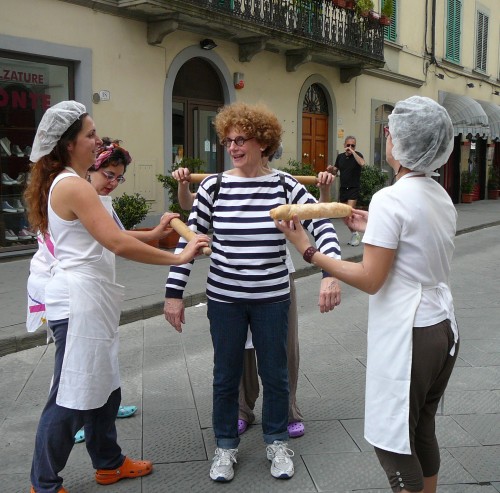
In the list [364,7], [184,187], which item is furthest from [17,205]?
[364,7]

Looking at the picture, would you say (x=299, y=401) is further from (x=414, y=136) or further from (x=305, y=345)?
(x=414, y=136)

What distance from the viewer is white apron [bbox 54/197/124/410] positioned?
291 cm

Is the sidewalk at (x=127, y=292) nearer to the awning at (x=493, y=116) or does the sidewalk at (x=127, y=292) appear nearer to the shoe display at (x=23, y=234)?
the shoe display at (x=23, y=234)

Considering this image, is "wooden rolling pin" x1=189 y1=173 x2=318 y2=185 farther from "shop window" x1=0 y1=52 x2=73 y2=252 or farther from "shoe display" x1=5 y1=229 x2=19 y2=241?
"shoe display" x1=5 y1=229 x2=19 y2=241

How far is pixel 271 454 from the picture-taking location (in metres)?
3.44

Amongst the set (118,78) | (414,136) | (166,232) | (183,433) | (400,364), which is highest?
(118,78)

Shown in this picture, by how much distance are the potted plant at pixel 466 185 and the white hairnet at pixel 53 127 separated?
2272 cm

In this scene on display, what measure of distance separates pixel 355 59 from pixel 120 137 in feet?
25.7

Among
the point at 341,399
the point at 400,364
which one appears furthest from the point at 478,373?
the point at 400,364

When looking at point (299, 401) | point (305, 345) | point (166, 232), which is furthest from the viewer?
point (305, 345)

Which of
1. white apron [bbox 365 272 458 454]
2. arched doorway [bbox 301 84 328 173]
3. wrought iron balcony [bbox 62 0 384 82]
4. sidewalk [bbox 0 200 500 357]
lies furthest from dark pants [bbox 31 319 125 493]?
arched doorway [bbox 301 84 328 173]

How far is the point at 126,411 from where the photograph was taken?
421 cm

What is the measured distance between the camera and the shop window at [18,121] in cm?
981

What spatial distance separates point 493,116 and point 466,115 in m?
3.68
